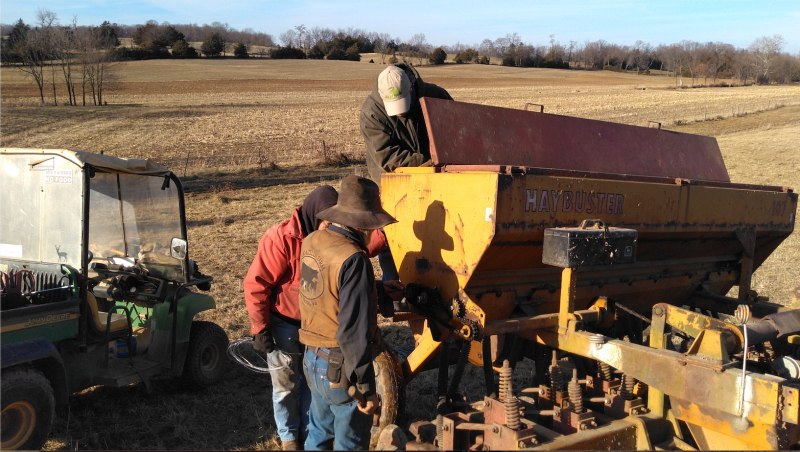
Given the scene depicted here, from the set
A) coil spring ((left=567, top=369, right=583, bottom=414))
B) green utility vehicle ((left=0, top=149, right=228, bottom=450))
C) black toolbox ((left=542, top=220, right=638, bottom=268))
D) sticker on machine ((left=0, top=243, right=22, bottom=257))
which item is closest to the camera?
black toolbox ((left=542, top=220, right=638, bottom=268))

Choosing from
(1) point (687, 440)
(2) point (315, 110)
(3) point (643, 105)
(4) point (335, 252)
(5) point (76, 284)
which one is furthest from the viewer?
(3) point (643, 105)

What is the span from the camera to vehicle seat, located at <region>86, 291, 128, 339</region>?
430 cm

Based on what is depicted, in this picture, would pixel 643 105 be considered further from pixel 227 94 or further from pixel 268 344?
pixel 268 344

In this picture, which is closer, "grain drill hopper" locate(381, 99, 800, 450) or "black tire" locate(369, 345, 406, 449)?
"grain drill hopper" locate(381, 99, 800, 450)

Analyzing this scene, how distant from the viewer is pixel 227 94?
4047 centimetres

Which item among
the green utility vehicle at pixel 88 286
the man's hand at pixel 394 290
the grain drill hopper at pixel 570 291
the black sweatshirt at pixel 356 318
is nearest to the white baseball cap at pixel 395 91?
the grain drill hopper at pixel 570 291

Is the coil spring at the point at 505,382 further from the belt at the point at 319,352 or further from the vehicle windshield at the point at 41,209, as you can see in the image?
the vehicle windshield at the point at 41,209

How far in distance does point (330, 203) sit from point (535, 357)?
1993mm

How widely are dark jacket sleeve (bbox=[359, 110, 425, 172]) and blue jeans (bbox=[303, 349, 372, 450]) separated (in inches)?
58.2

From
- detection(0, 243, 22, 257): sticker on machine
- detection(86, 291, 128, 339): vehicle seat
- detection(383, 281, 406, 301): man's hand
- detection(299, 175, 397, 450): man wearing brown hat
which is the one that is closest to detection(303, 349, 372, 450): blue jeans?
detection(299, 175, 397, 450): man wearing brown hat

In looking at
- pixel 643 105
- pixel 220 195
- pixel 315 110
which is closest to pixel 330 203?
pixel 220 195

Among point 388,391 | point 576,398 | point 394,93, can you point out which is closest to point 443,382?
point 388,391

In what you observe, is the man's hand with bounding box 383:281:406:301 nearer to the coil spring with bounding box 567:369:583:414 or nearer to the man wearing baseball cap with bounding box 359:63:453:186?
the man wearing baseball cap with bounding box 359:63:453:186

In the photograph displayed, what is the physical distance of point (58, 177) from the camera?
438 cm
